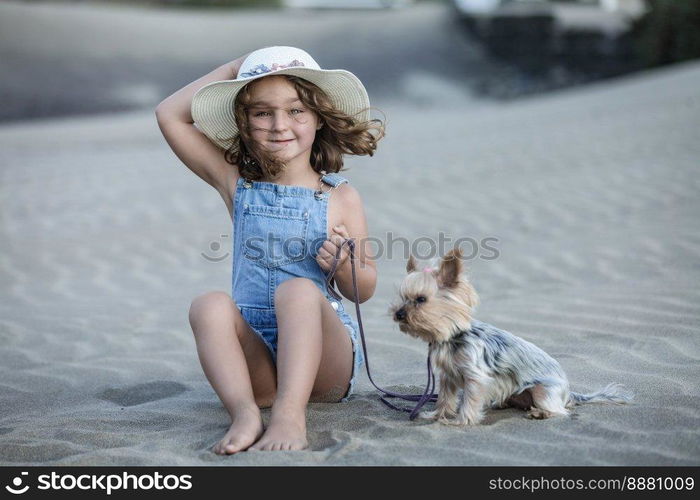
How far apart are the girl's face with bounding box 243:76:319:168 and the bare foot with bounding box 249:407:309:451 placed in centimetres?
116

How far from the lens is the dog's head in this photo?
2.97 metres

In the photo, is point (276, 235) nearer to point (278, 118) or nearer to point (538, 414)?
point (278, 118)

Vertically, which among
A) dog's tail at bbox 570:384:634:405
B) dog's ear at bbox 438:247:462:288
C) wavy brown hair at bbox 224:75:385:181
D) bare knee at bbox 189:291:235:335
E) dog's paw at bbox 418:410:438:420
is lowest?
dog's paw at bbox 418:410:438:420

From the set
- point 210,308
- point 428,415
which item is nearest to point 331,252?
point 210,308

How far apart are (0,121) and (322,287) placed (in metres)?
17.9

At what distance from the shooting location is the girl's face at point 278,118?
359 cm

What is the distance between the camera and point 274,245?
3662mm

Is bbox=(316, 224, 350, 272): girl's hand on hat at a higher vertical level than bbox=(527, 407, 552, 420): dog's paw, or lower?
higher

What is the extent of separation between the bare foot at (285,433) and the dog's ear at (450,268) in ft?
2.36

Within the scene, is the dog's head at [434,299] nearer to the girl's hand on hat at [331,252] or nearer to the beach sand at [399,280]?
the beach sand at [399,280]

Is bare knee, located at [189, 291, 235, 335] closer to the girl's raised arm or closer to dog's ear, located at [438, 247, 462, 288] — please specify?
the girl's raised arm

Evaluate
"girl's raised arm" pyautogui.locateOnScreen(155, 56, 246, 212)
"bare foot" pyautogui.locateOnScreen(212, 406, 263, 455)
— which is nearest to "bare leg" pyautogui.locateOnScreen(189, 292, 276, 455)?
"bare foot" pyautogui.locateOnScreen(212, 406, 263, 455)

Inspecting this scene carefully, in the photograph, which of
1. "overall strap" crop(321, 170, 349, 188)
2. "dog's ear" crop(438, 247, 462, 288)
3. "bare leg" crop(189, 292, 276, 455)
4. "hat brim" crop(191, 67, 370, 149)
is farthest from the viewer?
"overall strap" crop(321, 170, 349, 188)
